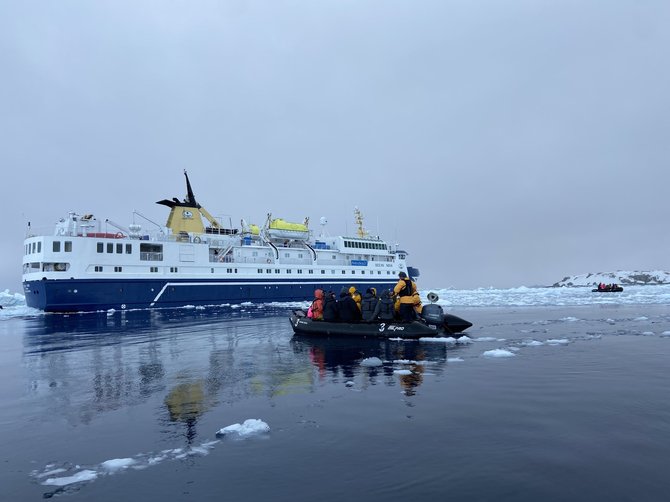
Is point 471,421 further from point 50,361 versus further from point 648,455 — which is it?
point 50,361

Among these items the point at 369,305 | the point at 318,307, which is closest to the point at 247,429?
the point at 369,305

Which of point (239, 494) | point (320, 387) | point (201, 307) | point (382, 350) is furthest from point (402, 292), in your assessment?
point (201, 307)

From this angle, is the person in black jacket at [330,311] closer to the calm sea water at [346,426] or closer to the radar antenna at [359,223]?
the calm sea water at [346,426]

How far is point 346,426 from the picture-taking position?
668 cm

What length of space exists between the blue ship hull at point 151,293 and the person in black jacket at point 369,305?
1180 inches

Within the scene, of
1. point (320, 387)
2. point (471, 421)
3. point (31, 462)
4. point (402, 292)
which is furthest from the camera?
point (402, 292)

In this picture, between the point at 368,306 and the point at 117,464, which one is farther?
the point at 368,306

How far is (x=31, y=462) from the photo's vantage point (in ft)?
18.5

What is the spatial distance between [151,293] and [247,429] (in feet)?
127

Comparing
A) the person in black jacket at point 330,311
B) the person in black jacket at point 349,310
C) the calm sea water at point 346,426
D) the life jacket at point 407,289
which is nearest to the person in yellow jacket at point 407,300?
the life jacket at point 407,289

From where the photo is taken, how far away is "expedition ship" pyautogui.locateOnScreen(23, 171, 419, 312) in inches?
1508

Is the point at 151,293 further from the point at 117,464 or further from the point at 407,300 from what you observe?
the point at 117,464

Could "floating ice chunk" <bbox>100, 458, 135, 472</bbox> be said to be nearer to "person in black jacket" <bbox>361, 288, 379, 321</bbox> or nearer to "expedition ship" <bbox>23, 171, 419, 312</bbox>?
"person in black jacket" <bbox>361, 288, 379, 321</bbox>

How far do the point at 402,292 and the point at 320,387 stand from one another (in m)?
8.44
